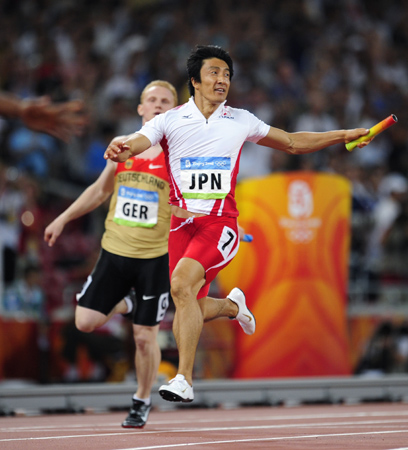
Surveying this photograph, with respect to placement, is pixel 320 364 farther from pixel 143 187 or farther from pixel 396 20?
pixel 396 20

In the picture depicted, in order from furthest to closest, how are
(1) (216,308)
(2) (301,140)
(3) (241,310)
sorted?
(3) (241,310) → (1) (216,308) → (2) (301,140)

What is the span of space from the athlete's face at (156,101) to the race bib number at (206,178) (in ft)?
4.33

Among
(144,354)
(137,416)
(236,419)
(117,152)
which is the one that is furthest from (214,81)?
(236,419)

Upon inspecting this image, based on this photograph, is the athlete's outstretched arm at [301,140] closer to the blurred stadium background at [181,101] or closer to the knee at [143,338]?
the knee at [143,338]

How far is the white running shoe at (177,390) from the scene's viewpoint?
568 centimetres

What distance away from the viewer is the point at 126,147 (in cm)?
595

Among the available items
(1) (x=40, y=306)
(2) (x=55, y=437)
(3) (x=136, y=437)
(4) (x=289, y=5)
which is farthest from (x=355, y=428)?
(4) (x=289, y=5)

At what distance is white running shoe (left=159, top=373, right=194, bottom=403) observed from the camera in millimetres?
5684

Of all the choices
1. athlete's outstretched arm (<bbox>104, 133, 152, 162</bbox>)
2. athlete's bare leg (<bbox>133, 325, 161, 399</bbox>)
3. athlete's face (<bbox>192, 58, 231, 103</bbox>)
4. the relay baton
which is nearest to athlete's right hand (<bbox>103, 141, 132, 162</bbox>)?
athlete's outstretched arm (<bbox>104, 133, 152, 162</bbox>)

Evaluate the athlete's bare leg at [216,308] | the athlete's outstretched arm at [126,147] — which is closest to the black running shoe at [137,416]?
the athlete's bare leg at [216,308]

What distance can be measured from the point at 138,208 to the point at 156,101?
0.94m

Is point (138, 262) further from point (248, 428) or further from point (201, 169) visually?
point (248, 428)

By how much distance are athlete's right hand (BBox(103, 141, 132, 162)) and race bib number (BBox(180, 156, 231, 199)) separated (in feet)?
1.69

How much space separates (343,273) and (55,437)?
5.85 metres
